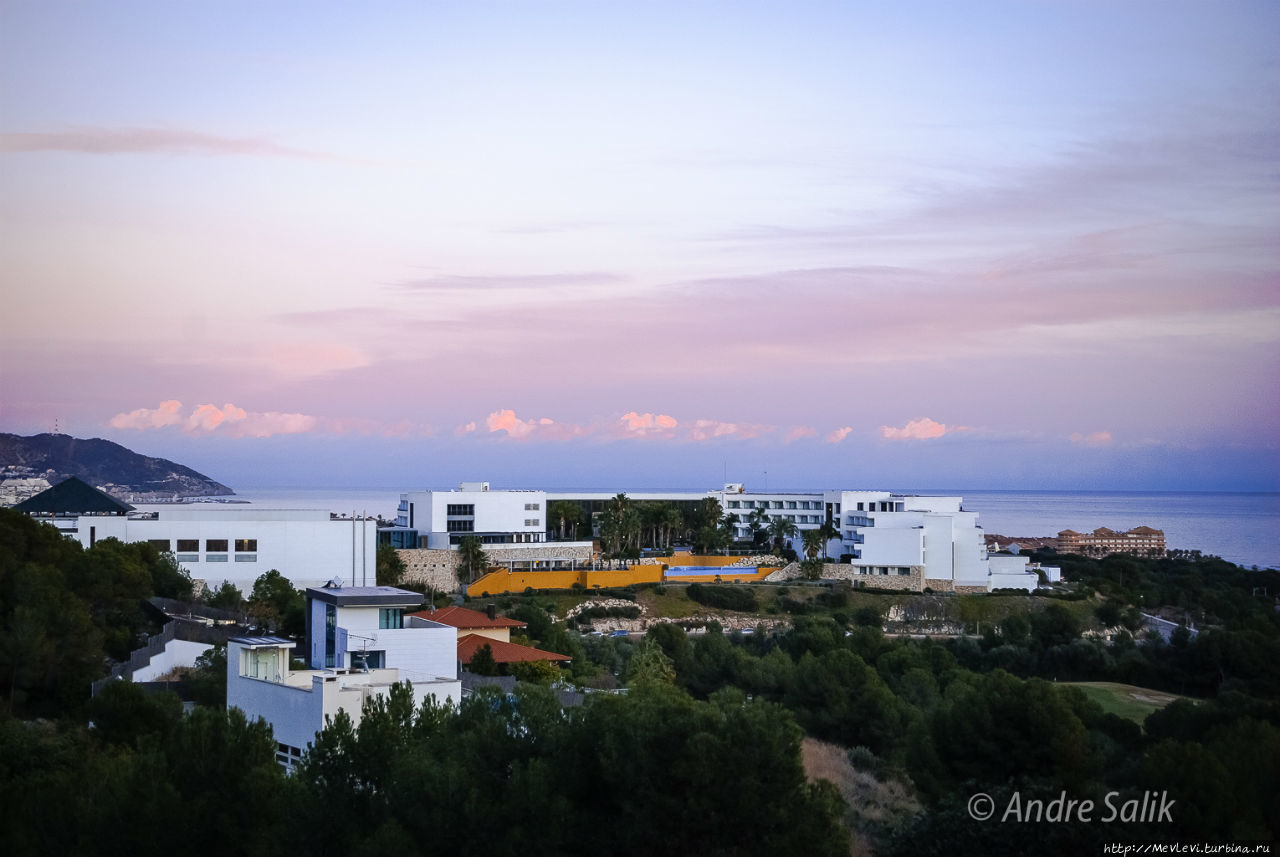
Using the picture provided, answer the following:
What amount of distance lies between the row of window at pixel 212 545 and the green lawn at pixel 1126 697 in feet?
96.1

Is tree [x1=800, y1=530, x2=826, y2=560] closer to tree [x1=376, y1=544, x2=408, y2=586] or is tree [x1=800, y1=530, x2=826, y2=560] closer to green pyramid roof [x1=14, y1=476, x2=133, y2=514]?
tree [x1=376, y1=544, x2=408, y2=586]

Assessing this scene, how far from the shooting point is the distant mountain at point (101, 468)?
82375mm

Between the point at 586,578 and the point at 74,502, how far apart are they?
21.3 m

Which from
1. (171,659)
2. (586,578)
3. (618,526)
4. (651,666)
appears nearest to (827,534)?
(618,526)

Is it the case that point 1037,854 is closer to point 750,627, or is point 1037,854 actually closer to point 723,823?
point 723,823

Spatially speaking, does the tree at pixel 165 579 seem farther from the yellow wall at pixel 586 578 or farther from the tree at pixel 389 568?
the yellow wall at pixel 586 578

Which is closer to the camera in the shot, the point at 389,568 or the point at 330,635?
the point at 330,635

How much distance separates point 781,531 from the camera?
6494 centimetres

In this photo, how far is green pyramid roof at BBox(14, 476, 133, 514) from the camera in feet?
165

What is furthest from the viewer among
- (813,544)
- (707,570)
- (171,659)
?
(813,544)

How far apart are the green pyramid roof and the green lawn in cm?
3692

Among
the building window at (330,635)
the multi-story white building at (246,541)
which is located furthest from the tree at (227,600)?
the building window at (330,635)

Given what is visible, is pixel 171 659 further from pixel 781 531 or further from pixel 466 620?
pixel 781 531

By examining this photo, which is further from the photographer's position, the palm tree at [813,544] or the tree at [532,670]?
the palm tree at [813,544]
